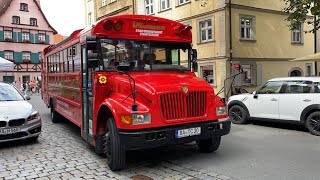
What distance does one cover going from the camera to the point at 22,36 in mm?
47625

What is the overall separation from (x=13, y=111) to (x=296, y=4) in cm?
1240

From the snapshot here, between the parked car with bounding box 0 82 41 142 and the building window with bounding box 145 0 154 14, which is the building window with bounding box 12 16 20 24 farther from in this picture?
the parked car with bounding box 0 82 41 142

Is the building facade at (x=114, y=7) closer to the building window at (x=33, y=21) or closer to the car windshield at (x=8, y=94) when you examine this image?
the building window at (x=33, y=21)

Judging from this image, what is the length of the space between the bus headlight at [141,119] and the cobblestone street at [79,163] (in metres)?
0.94

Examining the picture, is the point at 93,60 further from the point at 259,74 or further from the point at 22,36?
the point at 22,36

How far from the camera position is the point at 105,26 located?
6582 millimetres

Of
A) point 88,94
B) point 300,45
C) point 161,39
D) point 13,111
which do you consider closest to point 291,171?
point 161,39

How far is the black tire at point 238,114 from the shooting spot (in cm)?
1105

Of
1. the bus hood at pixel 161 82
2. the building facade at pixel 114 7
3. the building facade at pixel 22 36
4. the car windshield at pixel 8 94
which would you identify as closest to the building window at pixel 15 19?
the building facade at pixel 22 36

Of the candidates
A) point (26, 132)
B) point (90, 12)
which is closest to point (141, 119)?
point (26, 132)

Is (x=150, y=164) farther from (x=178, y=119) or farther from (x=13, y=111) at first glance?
(x=13, y=111)

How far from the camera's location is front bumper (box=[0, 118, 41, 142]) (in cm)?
778

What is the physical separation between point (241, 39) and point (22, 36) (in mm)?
36607

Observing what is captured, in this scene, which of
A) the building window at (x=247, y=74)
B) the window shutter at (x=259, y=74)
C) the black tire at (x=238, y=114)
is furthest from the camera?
the window shutter at (x=259, y=74)
